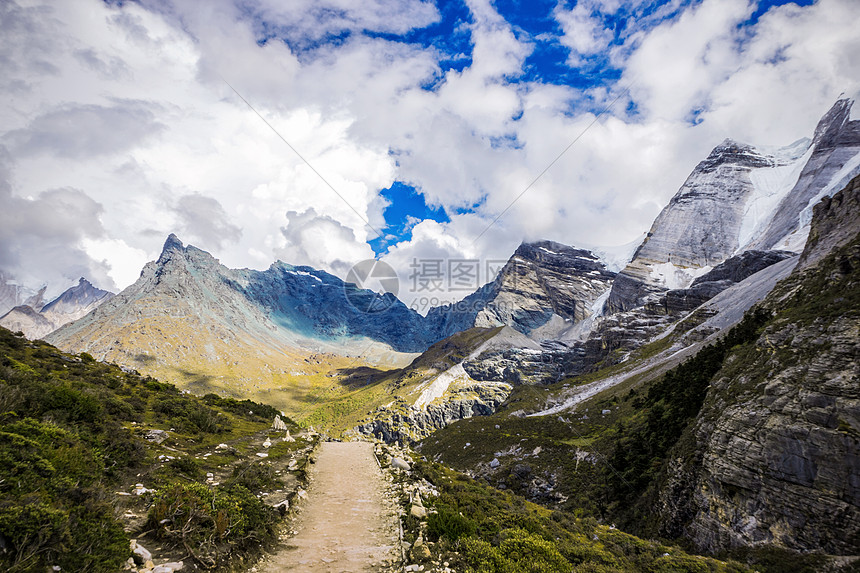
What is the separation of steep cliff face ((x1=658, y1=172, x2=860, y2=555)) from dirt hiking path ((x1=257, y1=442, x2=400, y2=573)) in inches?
612

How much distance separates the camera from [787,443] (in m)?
14.5

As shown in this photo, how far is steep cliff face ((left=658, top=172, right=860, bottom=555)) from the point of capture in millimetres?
12992

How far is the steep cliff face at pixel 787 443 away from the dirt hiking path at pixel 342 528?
15.6m

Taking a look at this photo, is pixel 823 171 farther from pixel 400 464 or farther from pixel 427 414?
pixel 400 464

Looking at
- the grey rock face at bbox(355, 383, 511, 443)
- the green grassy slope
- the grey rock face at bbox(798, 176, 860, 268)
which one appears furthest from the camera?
the grey rock face at bbox(355, 383, 511, 443)

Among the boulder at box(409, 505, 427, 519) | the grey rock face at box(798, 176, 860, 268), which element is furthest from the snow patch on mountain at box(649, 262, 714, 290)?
the boulder at box(409, 505, 427, 519)

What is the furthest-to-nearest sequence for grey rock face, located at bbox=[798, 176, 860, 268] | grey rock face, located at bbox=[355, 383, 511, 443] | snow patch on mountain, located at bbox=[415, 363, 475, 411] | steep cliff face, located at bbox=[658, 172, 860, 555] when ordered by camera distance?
1. snow patch on mountain, located at bbox=[415, 363, 475, 411]
2. grey rock face, located at bbox=[355, 383, 511, 443]
3. grey rock face, located at bbox=[798, 176, 860, 268]
4. steep cliff face, located at bbox=[658, 172, 860, 555]

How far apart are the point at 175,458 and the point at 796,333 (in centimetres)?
3019

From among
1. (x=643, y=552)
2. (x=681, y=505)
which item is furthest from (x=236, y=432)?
(x=681, y=505)

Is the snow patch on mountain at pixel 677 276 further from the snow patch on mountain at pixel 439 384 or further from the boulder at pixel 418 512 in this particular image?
the boulder at pixel 418 512

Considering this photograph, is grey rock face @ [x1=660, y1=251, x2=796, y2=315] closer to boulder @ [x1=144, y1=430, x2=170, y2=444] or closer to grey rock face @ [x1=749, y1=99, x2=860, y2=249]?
grey rock face @ [x1=749, y1=99, x2=860, y2=249]

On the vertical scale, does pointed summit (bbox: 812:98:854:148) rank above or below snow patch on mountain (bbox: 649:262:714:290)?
above

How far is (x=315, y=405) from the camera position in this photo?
7352 inches

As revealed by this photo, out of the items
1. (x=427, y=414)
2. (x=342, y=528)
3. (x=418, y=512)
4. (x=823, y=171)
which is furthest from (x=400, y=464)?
(x=823, y=171)
